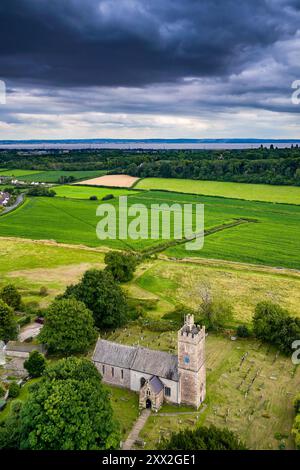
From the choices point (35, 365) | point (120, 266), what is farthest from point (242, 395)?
point (120, 266)

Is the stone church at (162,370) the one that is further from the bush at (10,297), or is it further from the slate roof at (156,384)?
the bush at (10,297)

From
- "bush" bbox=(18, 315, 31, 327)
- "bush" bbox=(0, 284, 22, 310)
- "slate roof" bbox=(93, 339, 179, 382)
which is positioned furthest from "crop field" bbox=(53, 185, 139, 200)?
"slate roof" bbox=(93, 339, 179, 382)

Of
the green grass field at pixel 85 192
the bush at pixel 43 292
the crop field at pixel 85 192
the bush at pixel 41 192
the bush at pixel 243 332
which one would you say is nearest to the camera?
the bush at pixel 243 332

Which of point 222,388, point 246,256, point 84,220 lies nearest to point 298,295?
point 246,256

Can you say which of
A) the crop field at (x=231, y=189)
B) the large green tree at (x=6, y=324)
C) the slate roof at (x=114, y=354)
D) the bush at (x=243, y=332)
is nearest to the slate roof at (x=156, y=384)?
the slate roof at (x=114, y=354)
